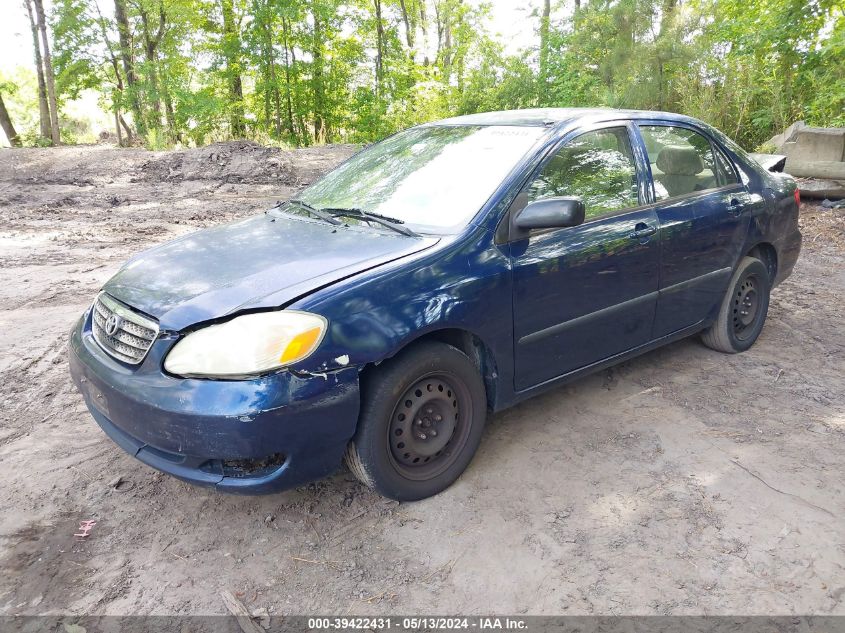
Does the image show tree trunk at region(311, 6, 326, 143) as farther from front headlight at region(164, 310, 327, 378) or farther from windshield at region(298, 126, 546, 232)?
front headlight at region(164, 310, 327, 378)

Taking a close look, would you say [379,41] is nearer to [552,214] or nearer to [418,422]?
[552,214]

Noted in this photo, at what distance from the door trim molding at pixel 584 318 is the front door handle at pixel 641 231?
0.34 m

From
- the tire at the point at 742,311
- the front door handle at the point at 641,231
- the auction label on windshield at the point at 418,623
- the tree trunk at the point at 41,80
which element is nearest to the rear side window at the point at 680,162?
the front door handle at the point at 641,231

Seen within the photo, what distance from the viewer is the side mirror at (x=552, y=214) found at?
2936 millimetres

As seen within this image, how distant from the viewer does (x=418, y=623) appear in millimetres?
2305

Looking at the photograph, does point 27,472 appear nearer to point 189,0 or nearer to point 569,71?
point 569,71

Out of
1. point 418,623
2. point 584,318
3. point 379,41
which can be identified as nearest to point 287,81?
point 379,41

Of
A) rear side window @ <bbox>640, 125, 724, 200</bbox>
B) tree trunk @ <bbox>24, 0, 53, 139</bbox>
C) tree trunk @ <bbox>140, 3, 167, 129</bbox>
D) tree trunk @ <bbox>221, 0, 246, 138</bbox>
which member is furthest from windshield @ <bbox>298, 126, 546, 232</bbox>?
tree trunk @ <bbox>24, 0, 53, 139</bbox>

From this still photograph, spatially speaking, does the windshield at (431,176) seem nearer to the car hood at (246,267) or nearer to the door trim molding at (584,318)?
the car hood at (246,267)

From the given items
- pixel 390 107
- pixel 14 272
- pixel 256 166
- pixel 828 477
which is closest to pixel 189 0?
pixel 390 107

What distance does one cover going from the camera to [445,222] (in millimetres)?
3057

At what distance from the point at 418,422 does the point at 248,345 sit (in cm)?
86

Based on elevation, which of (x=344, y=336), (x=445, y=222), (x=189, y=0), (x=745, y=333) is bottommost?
(x=745, y=333)

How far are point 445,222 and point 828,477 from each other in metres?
Result: 2.23
